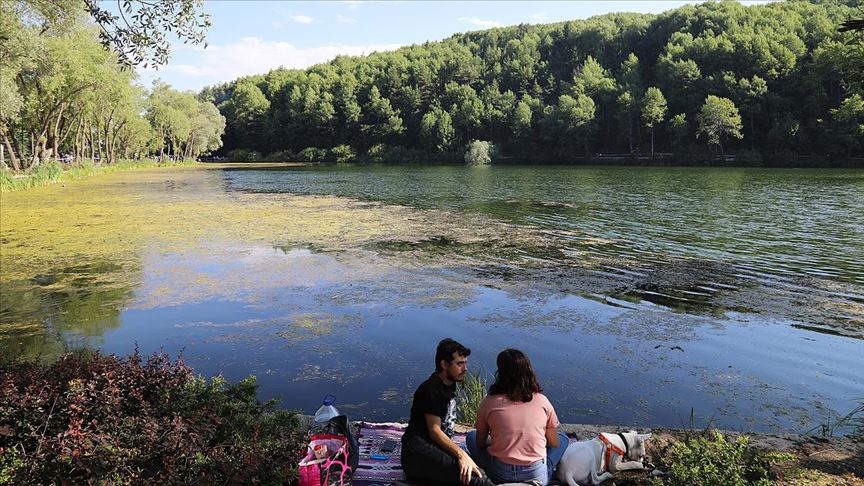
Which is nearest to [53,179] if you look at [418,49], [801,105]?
[801,105]

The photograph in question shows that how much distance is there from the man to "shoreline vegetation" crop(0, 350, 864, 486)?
85 centimetres

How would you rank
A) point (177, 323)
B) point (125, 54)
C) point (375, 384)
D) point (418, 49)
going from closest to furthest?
1. point (375, 384)
2. point (125, 54)
3. point (177, 323)
4. point (418, 49)

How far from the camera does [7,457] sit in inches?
147

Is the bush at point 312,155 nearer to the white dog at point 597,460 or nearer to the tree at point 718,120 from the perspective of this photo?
the tree at point 718,120

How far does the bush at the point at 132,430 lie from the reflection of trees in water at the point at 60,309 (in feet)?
11.0

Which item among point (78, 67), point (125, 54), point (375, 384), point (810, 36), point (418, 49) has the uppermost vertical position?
point (418, 49)

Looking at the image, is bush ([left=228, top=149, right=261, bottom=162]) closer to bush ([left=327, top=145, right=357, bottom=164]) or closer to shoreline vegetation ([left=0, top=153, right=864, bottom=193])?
bush ([left=327, top=145, right=357, bottom=164])

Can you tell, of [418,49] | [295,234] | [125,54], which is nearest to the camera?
[125,54]

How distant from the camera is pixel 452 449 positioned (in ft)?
13.8

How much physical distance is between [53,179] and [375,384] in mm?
43213

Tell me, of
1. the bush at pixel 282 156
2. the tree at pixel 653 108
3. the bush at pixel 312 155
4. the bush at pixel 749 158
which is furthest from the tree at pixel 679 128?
the bush at pixel 282 156

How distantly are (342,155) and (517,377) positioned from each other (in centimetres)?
10559

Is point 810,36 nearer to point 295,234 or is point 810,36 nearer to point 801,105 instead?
point 801,105

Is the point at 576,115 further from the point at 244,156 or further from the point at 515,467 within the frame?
the point at 515,467
